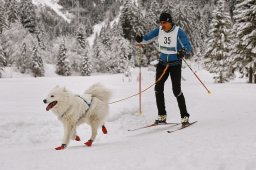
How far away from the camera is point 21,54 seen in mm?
54312

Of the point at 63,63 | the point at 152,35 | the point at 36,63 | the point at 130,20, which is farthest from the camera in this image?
the point at 130,20

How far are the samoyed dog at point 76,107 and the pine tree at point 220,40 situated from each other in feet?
91.3

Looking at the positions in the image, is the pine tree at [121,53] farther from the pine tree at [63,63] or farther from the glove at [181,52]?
the glove at [181,52]

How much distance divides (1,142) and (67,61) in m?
56.9

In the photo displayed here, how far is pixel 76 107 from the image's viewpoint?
223 inches

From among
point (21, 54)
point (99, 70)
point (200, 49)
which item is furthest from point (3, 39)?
point (200, 49)

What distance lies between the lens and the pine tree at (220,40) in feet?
106

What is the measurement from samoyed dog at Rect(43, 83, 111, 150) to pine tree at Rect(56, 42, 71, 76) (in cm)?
5750

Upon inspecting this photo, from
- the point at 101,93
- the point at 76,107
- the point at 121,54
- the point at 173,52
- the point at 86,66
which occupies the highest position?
the point at 173,52

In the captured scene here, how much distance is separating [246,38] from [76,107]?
23.5 meters

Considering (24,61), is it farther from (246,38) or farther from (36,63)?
(246,38)

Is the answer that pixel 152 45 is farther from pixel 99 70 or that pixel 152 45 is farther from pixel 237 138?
pixel 237 138

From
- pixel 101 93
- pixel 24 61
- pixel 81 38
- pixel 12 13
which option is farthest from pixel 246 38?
pixel 12 13

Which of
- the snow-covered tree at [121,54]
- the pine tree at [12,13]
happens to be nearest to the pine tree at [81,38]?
the snow-covered tree at [121,54]
